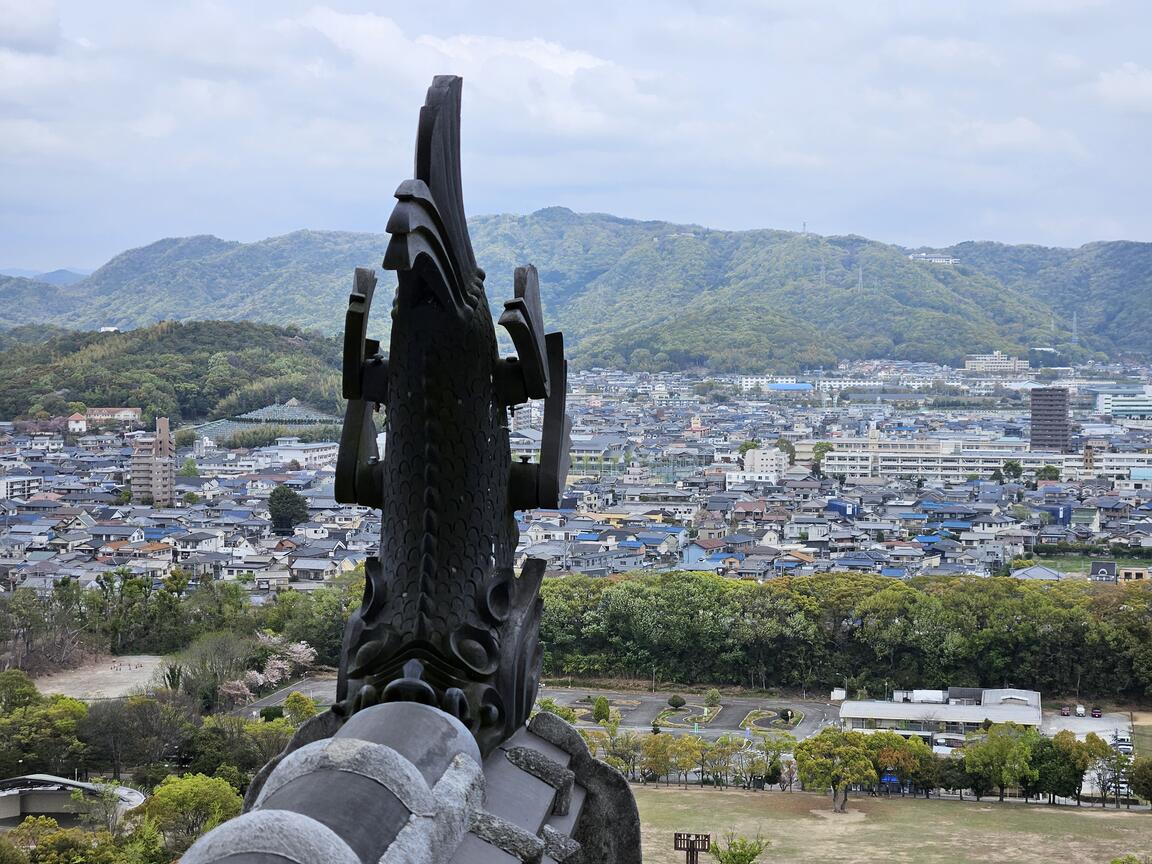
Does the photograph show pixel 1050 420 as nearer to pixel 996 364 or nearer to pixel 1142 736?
pixel 996 364

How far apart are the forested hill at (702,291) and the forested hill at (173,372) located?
64.3 feet

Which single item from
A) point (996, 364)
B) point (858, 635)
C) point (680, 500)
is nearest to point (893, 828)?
point (858, 635)

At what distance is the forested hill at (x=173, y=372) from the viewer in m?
51.0

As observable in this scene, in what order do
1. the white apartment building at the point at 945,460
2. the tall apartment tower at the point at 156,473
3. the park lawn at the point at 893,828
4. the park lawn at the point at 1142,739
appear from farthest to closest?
1. the white apartment building at the point at 945,460
2. the tall apartment tower at the point at 156,473
3. the park lawn at the point at 1142,739
4. the park lawn at the point at 893,828

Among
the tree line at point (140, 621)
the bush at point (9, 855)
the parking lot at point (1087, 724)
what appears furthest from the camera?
the tree line at point (140, 621)

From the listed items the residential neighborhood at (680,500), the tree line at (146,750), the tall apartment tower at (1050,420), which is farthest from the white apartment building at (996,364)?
the tree line at (146,750)

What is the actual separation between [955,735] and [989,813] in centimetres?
276

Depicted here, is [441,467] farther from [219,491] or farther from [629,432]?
[629,432]

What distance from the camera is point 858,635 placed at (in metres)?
20.2

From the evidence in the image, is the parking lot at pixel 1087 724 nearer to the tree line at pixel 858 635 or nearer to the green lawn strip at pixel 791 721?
the tree line at pixel 858 635

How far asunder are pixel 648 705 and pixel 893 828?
18.0 ft

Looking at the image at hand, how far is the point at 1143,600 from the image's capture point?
20.4m

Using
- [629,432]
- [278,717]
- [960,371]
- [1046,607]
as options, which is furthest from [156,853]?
[960,371]

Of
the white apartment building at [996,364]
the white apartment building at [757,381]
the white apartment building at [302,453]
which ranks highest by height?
the white apartment building at [996,364]
